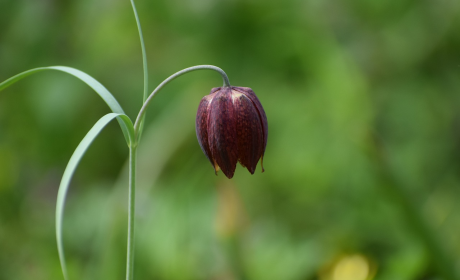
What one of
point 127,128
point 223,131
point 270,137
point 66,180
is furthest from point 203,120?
point 270,137

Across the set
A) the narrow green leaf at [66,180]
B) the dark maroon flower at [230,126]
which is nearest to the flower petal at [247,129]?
the dark maroon flower at [230,126]

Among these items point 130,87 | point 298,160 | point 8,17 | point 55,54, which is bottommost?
point 298,160

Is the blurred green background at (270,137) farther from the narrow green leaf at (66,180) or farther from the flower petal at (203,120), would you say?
the narrow green leaf at (66,180)

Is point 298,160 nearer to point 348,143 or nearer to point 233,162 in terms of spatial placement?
point 348,143

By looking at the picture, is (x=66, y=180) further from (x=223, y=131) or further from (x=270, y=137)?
(x=270, y=137)

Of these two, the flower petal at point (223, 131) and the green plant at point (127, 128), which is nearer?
the green plant at point (127, 128)

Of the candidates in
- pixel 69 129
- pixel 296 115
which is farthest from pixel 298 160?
pixel 69 129

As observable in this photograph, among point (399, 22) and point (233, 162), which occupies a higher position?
point (399, 22)
